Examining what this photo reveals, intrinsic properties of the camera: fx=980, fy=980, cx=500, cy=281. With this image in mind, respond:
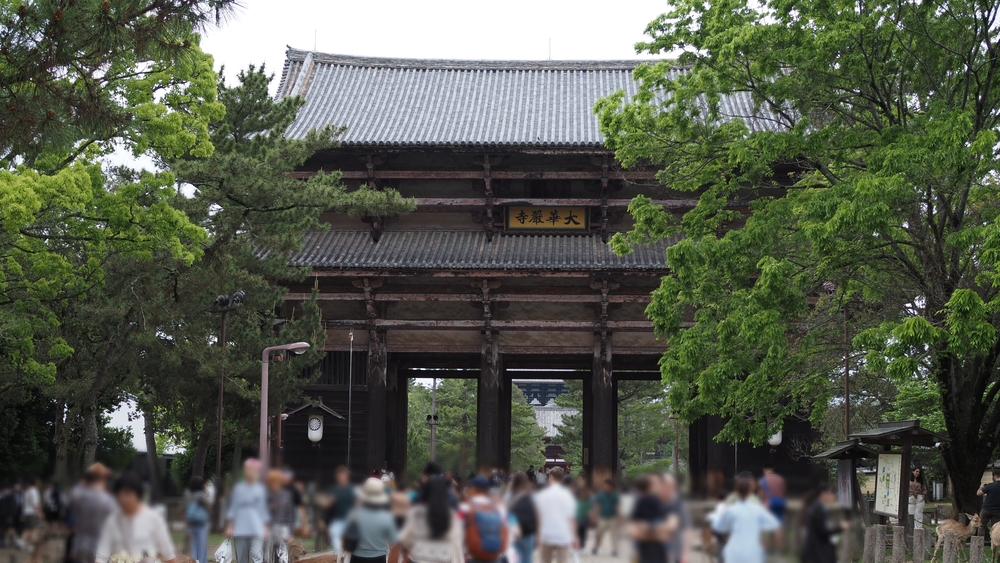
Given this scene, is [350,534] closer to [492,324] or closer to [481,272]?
[481,272]

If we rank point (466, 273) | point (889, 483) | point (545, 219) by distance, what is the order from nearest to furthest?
point (889, 483), point (466, 273), point (545, 219)

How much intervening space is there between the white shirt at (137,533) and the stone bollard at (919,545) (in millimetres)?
14533

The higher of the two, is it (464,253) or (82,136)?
(464,253)

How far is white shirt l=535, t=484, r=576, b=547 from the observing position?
2.62m

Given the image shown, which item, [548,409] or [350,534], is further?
[548,409]

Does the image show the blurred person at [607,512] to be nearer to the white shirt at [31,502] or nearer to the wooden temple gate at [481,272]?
the white shirt at [31,502]

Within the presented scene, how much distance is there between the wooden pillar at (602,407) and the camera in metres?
29.0

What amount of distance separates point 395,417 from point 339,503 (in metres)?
30.2

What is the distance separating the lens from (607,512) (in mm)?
2580

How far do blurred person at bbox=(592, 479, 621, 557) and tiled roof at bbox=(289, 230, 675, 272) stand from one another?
26.2 meters

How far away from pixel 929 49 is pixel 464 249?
1696 cm

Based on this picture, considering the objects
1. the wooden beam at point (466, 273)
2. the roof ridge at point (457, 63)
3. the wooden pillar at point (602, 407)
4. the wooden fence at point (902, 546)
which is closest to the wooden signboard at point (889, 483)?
the wooden fence at point (902, 546)

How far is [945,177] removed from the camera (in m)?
15.0

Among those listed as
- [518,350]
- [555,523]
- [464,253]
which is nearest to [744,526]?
[555,523]
